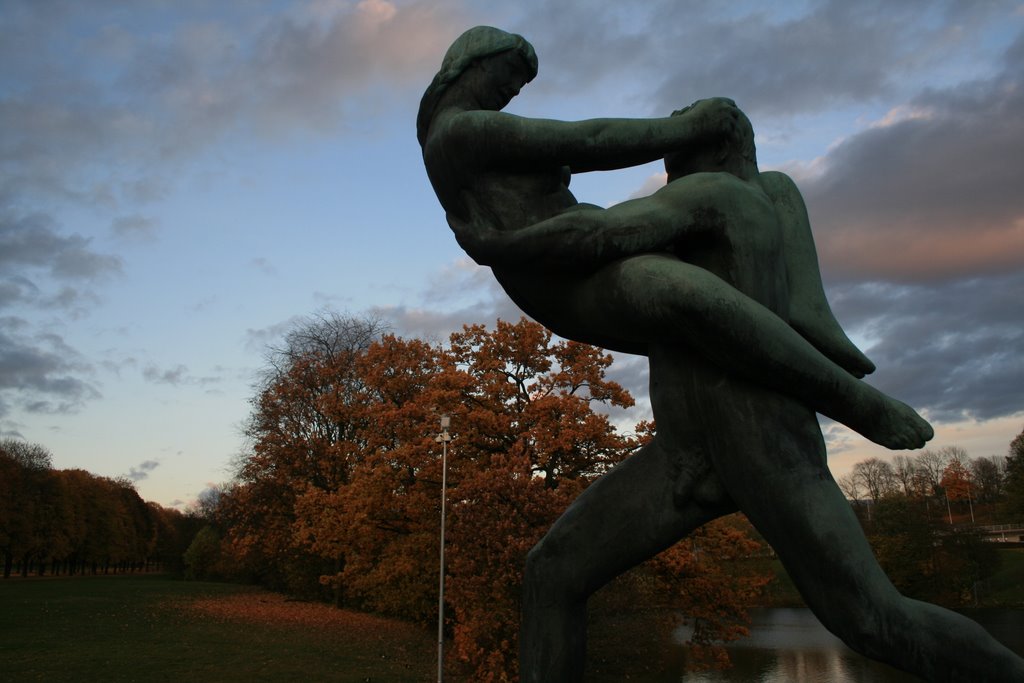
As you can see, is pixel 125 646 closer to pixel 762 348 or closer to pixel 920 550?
pixel 762 348

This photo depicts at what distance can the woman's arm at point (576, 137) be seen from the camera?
2609 mm

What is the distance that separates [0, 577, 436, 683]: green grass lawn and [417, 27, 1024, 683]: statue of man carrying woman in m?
19.2

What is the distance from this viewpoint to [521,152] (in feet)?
8.58

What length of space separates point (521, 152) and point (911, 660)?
1921 mm

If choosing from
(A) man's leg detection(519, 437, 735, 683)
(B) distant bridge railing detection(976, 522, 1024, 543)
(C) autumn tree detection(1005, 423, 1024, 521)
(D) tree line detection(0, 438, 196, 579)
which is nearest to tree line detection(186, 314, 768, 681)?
(A) man's leg detection(519, 437, 735, 683)

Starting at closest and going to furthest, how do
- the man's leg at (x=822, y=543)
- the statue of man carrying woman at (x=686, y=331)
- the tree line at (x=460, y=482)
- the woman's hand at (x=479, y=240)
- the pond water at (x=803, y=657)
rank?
1. the man's leg at (x=822, y=543)
2. the statue of man carrying woman at (x=686, y=331)
3. the woman's hand at (x=479, y=240)
4. the tree line at (x=460, y=482)
5. the pond water at (x=803, y=657)

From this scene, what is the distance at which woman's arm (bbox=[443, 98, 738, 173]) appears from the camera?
2.61 m

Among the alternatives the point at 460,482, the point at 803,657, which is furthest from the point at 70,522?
the point at 803,657

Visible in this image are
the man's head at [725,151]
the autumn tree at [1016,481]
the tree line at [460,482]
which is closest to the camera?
the man's head at [725,151]

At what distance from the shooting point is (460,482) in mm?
22234

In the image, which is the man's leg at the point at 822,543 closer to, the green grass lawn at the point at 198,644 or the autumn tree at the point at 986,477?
the green grass lawn at the point at 198,644

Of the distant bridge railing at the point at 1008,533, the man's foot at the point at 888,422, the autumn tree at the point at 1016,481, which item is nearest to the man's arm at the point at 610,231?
the man's foot at the point at 888,422

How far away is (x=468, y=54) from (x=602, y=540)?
1825 millimetres

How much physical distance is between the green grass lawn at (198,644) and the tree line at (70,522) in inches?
879
